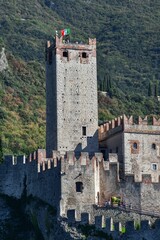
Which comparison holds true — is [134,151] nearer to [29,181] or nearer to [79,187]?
[79,187]

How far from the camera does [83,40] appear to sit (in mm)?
151750

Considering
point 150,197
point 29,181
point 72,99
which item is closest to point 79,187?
point 150,197

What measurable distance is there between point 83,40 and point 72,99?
73.1 meters

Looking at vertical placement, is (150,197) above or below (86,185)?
below

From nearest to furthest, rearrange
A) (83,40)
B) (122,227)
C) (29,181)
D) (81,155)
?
(122,227)
(81,155)
(29,181)
(83,40)

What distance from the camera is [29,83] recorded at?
418 ft

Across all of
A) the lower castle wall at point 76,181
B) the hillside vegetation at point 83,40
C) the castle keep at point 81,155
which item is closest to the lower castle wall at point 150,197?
the castle keep at point 81,155

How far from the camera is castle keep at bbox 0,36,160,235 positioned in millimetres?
71500

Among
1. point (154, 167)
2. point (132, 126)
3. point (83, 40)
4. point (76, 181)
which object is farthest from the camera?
point (83, 40)

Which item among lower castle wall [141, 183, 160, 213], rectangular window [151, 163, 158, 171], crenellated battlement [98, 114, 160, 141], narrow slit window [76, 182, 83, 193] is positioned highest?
crenellated battlement [98, 114, 160, 141]

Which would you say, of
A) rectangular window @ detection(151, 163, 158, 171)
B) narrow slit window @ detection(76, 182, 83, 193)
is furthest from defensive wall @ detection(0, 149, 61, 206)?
rectangular window @ detection(151, 163, 158, 171)

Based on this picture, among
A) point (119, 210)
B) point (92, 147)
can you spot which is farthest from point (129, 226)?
point (92, 147)

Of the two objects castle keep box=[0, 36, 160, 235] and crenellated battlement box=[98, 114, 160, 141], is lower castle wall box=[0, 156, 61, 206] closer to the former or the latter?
castle keep box=[0, 36, 160, 235]

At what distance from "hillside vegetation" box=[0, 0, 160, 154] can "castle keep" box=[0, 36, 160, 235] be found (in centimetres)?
1965
